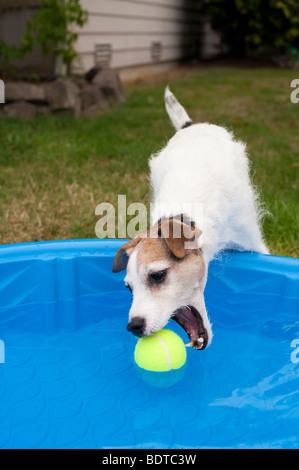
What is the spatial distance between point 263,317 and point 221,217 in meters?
0.92

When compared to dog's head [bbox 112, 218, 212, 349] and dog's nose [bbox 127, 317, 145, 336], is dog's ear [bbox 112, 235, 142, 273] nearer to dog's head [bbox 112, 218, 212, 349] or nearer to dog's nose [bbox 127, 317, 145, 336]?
dog's head [bbox 112, 218, 212, 349]

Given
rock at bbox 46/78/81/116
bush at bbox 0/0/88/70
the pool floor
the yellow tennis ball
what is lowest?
the pool floor

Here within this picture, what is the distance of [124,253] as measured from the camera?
266 cm

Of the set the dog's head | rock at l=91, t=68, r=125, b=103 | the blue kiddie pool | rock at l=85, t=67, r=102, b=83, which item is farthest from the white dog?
rock at l=85, t=67, r=102, b=83

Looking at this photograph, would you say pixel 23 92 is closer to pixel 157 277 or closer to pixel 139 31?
pixel 157 277

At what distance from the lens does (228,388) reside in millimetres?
3016

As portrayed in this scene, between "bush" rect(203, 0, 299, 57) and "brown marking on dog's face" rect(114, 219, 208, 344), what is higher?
"bush" rect(203, 0, 299, 57)

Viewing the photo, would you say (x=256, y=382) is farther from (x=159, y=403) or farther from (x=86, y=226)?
(x=86, y=226)

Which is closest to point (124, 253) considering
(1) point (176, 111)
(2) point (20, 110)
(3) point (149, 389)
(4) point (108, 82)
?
(3) point (149, 389)

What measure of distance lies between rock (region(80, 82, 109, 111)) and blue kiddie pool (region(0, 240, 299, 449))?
568 cm

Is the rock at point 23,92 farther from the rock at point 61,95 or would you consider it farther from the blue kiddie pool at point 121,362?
the blue kiddie pool at point 121,362

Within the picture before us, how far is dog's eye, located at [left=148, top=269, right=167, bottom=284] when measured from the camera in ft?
8.18

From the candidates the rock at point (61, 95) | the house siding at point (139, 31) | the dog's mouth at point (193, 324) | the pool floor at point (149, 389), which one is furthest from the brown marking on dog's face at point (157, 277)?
the house siding at point (139, 31)

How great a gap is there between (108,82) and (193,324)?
7401mm
